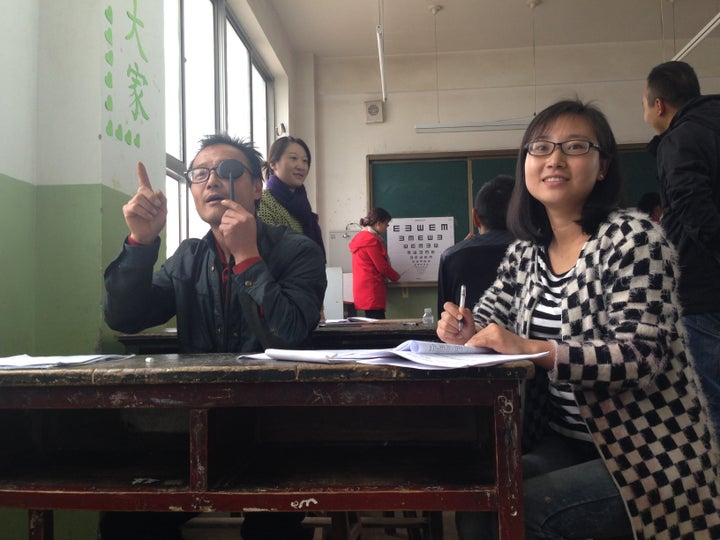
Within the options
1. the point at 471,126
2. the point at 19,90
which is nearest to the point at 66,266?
the point at 19,90

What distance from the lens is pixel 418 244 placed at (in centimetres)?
603

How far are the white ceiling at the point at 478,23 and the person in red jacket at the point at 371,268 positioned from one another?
1821 mm

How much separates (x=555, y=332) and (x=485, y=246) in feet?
4.03

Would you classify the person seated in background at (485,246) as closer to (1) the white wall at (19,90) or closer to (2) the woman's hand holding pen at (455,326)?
(2) the woman's hand holding pen at (455,326)

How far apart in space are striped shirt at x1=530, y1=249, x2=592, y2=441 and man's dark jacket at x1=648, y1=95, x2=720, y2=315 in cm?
77

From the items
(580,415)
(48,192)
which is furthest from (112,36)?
(580,415)

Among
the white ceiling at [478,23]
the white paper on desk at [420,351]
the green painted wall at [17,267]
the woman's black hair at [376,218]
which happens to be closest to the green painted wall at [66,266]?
the green painted wall at [17,267]

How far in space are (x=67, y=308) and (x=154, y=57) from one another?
Result: 104 centimetres

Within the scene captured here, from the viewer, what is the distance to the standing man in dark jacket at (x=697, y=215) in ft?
5.43

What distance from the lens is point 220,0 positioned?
4094 mm

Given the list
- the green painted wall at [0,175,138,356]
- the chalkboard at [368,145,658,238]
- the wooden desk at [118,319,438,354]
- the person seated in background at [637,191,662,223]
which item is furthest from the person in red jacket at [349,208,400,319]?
the green painted wall at [0,175,138,356]

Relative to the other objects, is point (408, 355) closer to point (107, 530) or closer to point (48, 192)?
point (107, 530)

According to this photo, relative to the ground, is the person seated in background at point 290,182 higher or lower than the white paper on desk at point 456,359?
higher

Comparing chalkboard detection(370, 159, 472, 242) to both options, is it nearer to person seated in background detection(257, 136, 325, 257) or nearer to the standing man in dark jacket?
person seated in background detection(257, 136, 325, 257)
